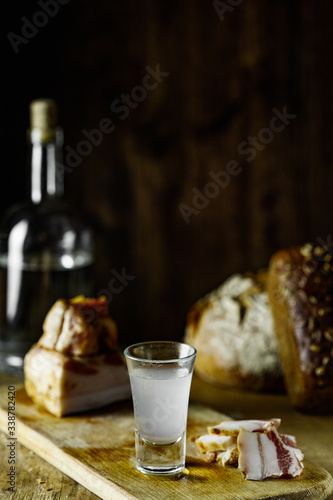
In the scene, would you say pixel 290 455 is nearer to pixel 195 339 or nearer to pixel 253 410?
pixel 253 410

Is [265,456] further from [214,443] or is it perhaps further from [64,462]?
[64,462]

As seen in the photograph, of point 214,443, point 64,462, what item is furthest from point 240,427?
point 64,462

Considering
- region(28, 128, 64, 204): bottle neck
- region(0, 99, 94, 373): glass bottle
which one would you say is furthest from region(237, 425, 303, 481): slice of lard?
region(28, 128, 64, 204): bottle neck

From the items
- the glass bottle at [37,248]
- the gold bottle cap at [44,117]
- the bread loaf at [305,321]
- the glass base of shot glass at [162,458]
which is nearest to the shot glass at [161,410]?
the glass base of shot glass at [162,458]

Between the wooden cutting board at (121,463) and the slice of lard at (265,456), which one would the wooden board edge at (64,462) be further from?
the slice of lard at (265,456)

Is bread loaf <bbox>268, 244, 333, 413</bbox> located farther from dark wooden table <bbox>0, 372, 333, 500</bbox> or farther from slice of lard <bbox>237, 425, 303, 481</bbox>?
slice of lard <bbox>237, 425, 303, 481</bbox>

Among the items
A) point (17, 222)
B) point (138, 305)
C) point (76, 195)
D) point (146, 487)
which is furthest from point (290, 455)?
point (76, 195)
